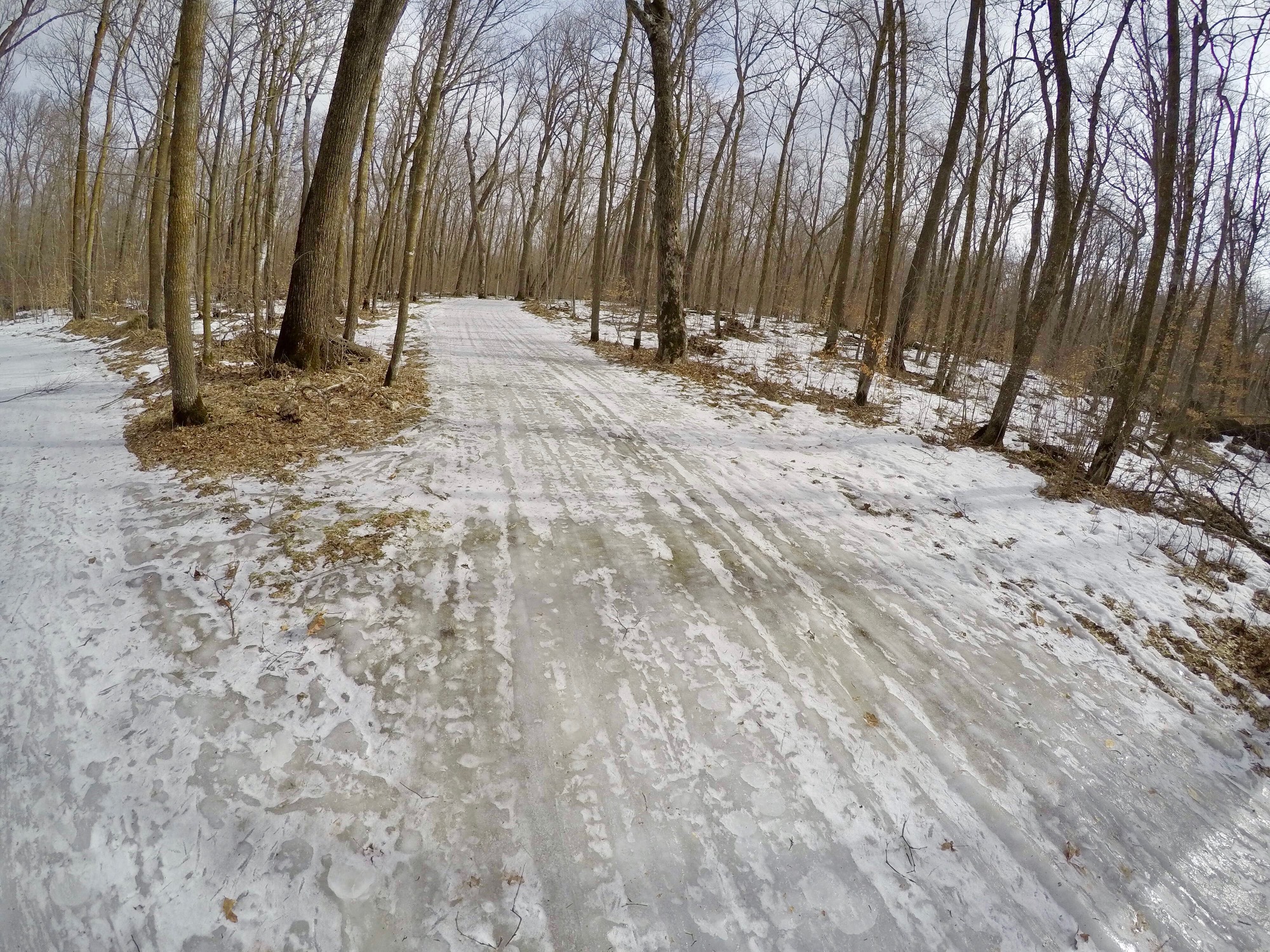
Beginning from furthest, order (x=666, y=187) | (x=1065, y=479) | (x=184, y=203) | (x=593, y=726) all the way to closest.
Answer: (x=666, y=187), (x=1065, y=479), (x=184, y=203), (x=593, y=726)

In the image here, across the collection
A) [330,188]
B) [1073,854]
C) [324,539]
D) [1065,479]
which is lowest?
[1073,854]

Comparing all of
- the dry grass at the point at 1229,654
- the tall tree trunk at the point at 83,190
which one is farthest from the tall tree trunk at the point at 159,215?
the dry grass at the point at 1229,654

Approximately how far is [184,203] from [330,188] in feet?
8.70

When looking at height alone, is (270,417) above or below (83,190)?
below

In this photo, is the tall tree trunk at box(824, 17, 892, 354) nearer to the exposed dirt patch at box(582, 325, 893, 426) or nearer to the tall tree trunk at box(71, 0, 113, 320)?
the exposed dirt patch at box(582, 325, 893, 426)

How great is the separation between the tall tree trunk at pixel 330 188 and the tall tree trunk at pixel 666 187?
18.0ft

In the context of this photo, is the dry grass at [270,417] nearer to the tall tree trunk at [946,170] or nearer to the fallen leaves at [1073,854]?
the fallen leaves at [1073,854]

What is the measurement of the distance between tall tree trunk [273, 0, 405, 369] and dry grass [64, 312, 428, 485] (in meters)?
0.52

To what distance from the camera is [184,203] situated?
5.46 m

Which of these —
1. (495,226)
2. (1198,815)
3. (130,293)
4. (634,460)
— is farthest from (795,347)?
(495,226)

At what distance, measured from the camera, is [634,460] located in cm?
580

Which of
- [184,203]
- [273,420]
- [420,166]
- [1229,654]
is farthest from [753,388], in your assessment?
[184,203]

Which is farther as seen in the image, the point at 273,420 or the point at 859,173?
the point at 859,173

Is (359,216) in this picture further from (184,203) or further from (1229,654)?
(1229,654)
